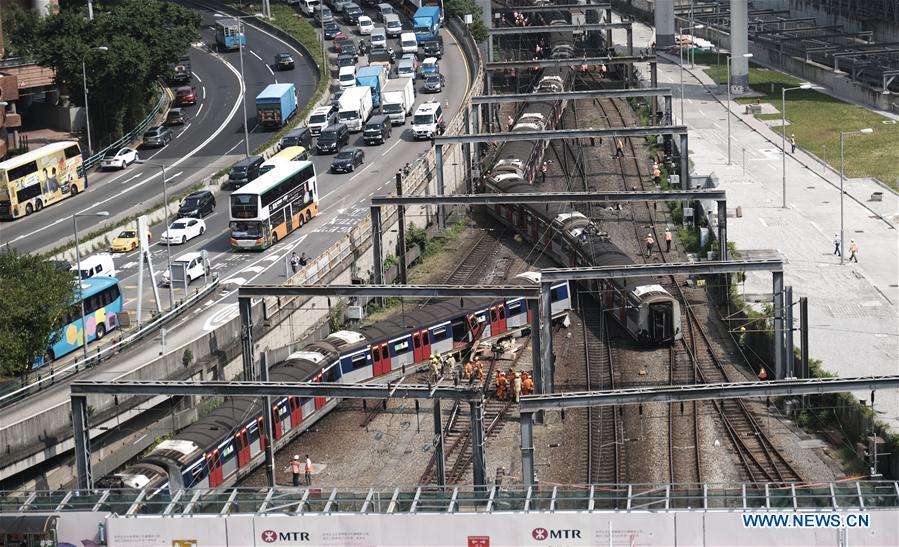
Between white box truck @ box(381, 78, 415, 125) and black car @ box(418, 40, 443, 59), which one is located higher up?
black car @ box(418, 40, 443, 59)

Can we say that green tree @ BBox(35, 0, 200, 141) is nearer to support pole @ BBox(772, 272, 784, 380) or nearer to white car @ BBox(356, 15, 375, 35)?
white car @ BBox(356, 15, 375, 35)

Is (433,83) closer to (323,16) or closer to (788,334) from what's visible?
(323,16)

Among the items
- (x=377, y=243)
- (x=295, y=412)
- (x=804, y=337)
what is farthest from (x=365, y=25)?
(x=804, y=337)

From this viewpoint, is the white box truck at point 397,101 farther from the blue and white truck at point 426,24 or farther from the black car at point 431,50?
the blue and white truck at point 426,24

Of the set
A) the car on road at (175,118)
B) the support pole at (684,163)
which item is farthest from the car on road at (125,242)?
the support pole at (684,163)

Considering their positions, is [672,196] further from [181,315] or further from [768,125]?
[768,125]

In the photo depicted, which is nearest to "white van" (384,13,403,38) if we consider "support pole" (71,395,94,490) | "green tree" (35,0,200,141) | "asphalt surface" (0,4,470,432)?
"asphalt surface" (0,4,470,432)
